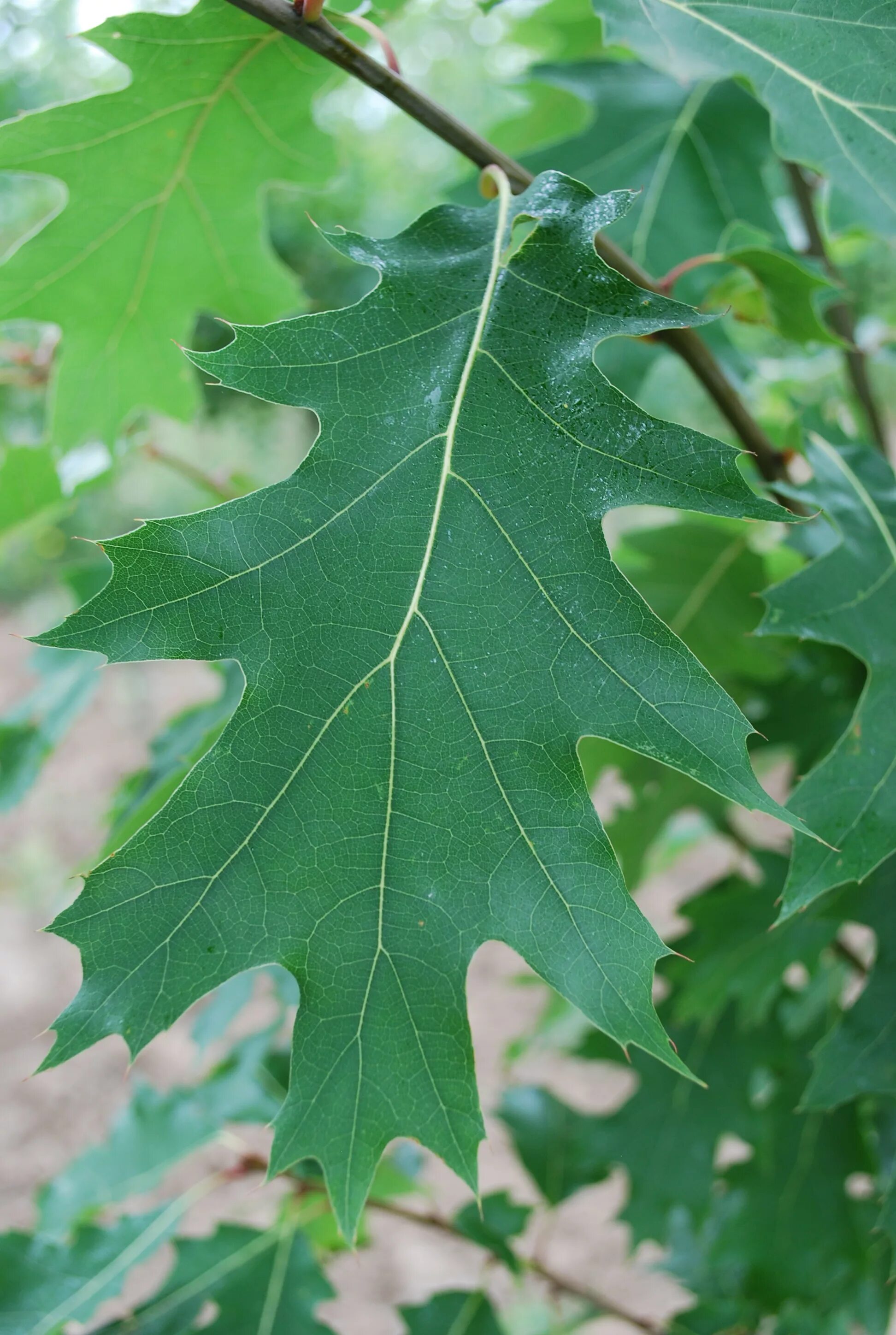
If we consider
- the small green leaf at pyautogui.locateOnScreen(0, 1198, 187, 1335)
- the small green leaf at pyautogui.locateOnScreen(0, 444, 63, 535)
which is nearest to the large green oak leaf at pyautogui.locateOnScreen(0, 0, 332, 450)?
the small green leaf at pyautogui.locateOnScreen(0, 444, 63, 535)

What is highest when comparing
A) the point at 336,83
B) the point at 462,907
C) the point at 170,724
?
the point at 336,83

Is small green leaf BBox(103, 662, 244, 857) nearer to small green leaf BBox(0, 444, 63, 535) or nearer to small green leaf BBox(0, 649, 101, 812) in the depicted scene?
small green leaf BBox(0, 649, 101, 812)

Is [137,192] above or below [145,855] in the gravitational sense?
above

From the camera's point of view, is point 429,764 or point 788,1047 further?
point 788,1047

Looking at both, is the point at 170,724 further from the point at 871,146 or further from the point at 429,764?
the point at 871,146

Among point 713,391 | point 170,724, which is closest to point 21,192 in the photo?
point 170,724

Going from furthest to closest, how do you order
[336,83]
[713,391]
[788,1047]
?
[788,1047], [336,83], [713,391]

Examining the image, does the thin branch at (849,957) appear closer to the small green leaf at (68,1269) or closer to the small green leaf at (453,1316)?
the small green leaf at (453,1316)
